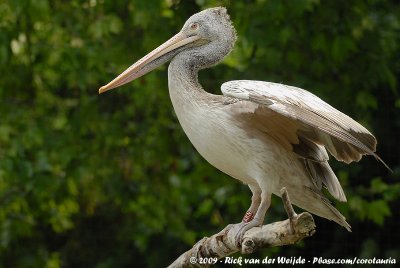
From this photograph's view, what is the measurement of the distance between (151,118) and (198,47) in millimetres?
4175

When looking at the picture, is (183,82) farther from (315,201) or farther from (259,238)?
(259,238)

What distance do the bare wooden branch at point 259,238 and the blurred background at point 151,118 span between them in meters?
3.31

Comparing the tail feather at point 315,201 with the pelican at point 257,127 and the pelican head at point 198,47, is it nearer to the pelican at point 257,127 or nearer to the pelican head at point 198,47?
the pelican at point 257,127

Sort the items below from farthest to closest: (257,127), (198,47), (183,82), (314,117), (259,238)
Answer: (198,47) → (183,82) → (257,127) → (314,117) → (259,238)

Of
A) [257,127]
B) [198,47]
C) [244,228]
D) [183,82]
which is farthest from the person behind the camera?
[198,47]

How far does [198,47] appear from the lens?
5.48 m

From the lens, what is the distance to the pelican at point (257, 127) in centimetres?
485

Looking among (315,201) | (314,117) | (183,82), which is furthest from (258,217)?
(183,82)

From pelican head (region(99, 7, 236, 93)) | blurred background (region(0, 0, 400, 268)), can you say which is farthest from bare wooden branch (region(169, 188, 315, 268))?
blurred background (region(0, 0, 400, 268))

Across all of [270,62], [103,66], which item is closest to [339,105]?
[270,62]

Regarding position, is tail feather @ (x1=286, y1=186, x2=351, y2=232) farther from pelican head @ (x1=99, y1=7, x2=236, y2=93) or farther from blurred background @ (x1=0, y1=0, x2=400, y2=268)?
blurred background @ (x1=0, y1=0, x2=400, y2=268)

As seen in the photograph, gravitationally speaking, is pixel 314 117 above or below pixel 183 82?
below

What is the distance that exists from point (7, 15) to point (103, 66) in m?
0.93

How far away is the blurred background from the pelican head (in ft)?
8.95
